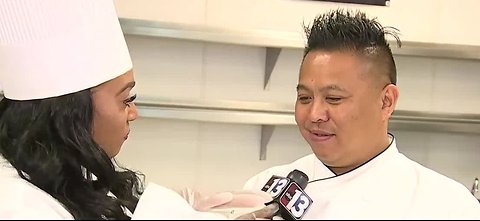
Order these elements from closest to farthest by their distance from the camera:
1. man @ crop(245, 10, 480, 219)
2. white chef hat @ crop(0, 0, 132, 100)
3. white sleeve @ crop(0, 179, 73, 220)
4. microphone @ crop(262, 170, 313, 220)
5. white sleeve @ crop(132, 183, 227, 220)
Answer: white sleeve @ crop(132, 183, 227, 220) → white sleeve @ crop(0, 179, 73, 220) → microphone @ crop(262, 170, 313, 220) → white chef hat @ crop(0, 0, 132, 100) → man @ crop(245, 10, 480, 219)

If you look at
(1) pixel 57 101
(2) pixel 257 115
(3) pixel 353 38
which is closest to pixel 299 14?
(2) pixel 257 115

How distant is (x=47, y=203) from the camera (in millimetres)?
1413

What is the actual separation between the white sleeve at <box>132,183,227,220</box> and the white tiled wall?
179 cm

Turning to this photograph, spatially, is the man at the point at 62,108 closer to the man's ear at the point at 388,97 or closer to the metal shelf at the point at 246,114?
the man's ear at the point at 388,97

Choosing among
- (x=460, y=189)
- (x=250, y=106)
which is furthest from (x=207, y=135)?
(x=460, y=189)

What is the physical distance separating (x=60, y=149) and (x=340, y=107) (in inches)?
26.4

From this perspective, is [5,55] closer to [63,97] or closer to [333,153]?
[63,97]

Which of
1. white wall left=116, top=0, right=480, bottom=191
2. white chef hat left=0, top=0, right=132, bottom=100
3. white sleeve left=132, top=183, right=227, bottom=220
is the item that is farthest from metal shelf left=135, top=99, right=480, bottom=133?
white sleeve left=132, top=183, right=227, bottom=220

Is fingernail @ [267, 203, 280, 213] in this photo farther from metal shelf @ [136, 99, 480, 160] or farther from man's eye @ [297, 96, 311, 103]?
metal shelf @ [136, 99, 480, 160]

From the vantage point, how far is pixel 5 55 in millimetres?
1562

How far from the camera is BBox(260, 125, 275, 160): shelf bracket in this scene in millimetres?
2838

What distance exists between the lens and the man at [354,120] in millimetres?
1693

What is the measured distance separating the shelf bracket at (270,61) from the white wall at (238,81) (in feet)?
0.07

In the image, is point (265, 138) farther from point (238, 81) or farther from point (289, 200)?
point (289, 200)
